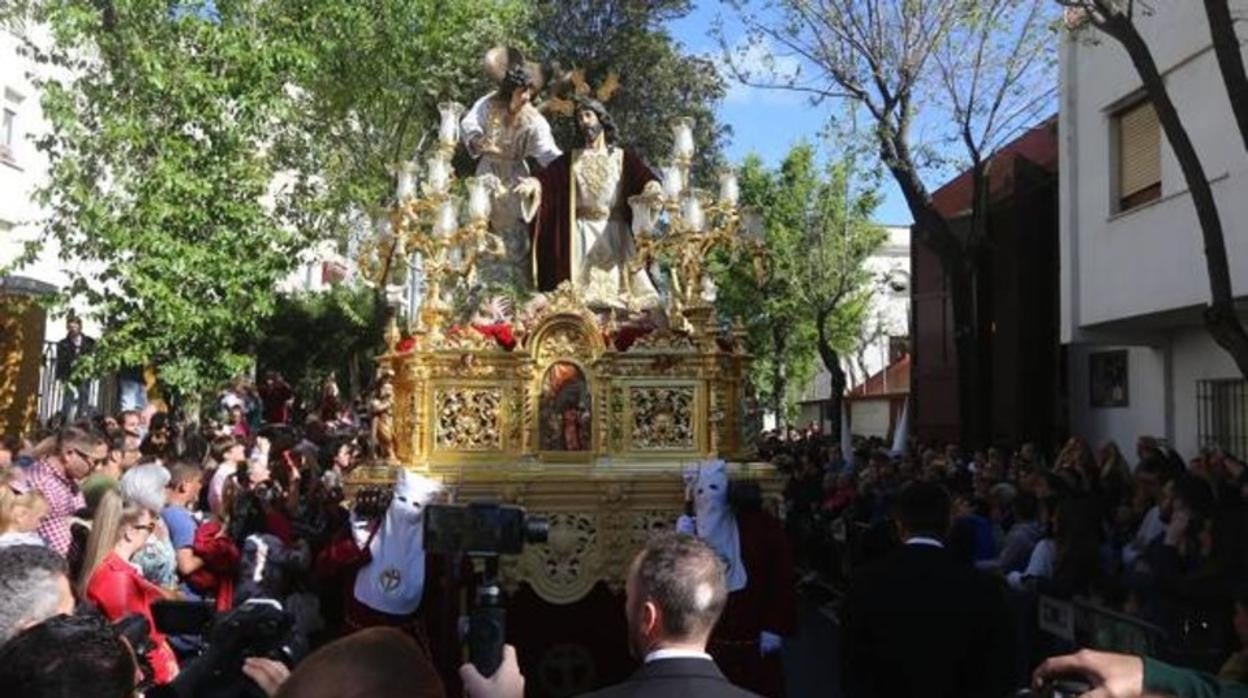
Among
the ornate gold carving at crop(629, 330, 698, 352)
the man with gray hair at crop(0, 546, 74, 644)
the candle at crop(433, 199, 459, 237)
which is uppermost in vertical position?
the candle at crop(433, 199, 459, 237)

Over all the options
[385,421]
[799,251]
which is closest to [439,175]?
[385,421]

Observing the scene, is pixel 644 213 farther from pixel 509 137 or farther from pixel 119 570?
pixel 119 570

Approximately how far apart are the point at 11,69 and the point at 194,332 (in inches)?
389

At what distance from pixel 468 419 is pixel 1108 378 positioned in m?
12.9

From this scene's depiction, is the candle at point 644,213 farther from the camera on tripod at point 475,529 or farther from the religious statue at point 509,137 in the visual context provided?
the camera on tripod at point 475,529

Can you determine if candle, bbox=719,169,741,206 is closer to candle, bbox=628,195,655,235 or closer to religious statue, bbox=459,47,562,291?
candle, bbox=628,195,655,235

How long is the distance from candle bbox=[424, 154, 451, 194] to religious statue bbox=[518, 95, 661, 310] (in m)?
0.72

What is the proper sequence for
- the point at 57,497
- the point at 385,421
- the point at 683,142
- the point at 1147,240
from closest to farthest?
1. the point at 57,497
2. the point at 385,421
3. the point at 683,142
4. the point at 1147,240

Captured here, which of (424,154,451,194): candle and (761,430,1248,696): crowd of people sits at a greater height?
(424,154,451,194): candle

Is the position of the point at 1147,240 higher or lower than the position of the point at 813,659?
higher

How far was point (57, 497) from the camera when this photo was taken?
26.1ft

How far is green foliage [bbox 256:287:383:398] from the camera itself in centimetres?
2959

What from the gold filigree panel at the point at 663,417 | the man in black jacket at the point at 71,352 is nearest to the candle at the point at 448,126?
the gold filigree panel at the point at 663,417

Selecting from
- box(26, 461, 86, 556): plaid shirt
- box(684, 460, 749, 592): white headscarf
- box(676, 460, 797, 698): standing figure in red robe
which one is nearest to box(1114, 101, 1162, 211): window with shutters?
box(676, 460, 797, 698): standing figure in red robe
